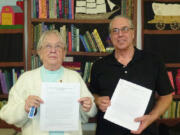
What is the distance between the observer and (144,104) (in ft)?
4.92

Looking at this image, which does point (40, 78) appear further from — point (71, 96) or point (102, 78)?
point (102, 78)

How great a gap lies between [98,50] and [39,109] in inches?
60.5

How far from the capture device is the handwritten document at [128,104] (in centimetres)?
150

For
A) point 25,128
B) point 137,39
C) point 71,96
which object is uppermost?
point 137,39

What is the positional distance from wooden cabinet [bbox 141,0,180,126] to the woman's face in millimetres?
1638

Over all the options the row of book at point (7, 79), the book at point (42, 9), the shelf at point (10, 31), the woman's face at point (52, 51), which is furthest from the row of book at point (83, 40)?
the woman's face at point (52, 51)

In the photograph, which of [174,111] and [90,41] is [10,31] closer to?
[90,41]

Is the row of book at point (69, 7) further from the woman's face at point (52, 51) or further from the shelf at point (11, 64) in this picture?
the woman's face at point (52, 51)

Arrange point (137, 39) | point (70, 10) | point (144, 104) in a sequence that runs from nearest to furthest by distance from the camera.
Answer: point (144, 104) → point (70, 10) → point (137, 39)

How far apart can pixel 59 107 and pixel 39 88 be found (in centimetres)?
22

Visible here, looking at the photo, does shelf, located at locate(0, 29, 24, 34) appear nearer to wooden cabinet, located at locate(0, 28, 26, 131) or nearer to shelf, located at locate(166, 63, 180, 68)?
wooden cabinet, located at locate(0, 28, 26, 131)

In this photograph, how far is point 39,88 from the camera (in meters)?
1.50

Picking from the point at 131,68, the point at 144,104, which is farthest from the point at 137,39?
the point at 144,104

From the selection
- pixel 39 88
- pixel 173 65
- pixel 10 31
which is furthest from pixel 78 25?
pixel 39 88
